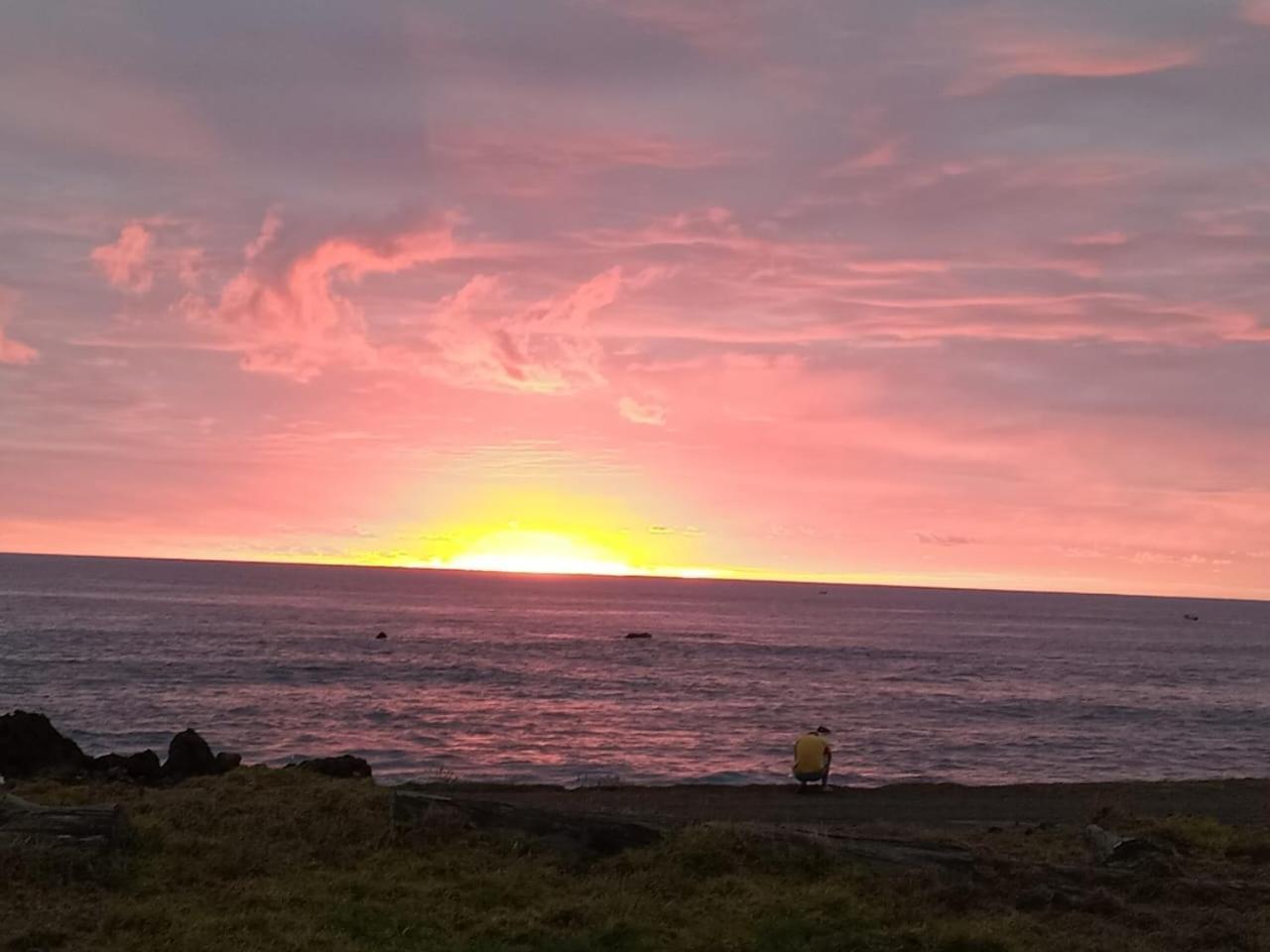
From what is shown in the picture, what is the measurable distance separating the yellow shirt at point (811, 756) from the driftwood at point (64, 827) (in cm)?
1446

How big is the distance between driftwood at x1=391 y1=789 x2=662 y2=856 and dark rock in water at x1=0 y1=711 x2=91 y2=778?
15709 mm

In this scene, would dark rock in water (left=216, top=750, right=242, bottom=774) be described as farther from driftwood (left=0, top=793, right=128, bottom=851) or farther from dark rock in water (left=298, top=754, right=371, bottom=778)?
driftwood (left=0, top=793, right=128, bottom=851)

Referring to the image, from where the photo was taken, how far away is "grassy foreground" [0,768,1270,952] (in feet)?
33.2

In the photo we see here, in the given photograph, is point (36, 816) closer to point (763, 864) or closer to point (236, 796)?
point (236, 796)

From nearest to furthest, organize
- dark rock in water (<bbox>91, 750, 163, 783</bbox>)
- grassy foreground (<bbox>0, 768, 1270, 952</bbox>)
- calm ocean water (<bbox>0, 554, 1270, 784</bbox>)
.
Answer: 1. grassy foreground (<bbox>0, 768, 1270, 952</bbox>)
2. dark rock in water (<bbox>91, 750, 163, 783</bbox>)
3. calm ocean water (<bbox>0, 554, 1270, 784</bbox>)

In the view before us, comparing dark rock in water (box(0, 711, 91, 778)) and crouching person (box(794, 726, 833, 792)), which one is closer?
crouching person (box(794, 726, 833, 792))

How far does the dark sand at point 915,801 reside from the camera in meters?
19.9

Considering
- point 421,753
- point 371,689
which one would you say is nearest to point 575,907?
point 421,753

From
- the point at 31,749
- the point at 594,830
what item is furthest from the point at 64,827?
the point at 31,749

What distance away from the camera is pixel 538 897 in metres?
11.4

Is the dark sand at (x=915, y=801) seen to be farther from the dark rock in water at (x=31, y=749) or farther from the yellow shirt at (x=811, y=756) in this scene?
the dark rock in water at (x=31, y=749)

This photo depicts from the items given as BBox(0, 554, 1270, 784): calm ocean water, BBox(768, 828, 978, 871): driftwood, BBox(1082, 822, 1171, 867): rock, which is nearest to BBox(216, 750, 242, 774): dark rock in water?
BBox(0, 554, 1270, 784): calm ocean water

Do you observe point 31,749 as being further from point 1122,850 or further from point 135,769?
point 1122,850

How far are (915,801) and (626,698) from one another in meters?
33.2
